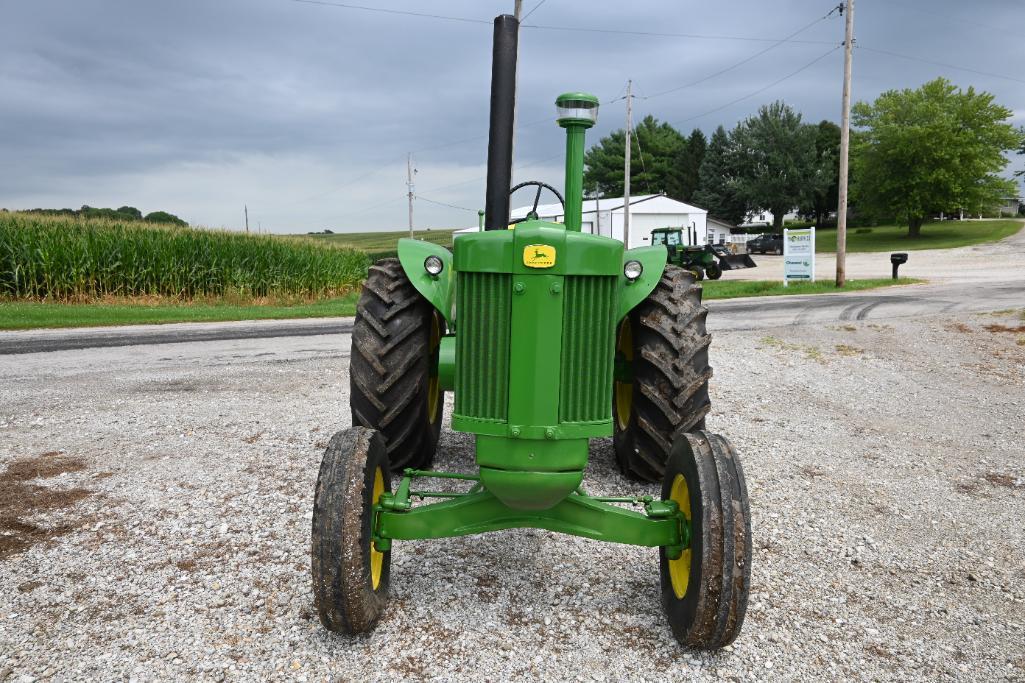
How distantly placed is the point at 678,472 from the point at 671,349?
3.20ft

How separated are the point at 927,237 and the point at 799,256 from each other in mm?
35175

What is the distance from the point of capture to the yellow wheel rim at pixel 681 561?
2.72 metres

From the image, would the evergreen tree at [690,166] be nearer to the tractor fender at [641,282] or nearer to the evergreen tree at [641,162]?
the evergreen tree at [641,162]

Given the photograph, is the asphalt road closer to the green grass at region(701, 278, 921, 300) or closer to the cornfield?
the green grass at region(701, 278, 921, 300)

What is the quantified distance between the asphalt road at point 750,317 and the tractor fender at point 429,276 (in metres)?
7.83

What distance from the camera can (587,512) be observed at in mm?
2822

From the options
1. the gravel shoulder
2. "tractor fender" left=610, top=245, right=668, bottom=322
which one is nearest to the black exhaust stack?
"tractor fender" left=610, top=245, right=668, bottom=322

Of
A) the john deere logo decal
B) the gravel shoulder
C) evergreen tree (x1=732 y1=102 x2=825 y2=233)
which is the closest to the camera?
the john deere logo decal

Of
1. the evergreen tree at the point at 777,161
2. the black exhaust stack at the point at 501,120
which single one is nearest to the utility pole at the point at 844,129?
the black exhaust stack at the point at 501,120

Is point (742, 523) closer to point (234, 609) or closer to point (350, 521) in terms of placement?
point (350, 521)

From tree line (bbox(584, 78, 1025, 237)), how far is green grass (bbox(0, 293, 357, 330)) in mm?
44310

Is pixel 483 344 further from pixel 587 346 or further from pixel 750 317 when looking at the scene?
pixel 750 317

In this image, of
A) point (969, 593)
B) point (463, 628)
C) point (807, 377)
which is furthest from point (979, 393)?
point (463, 628)

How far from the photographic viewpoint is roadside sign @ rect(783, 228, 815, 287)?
20094mm
